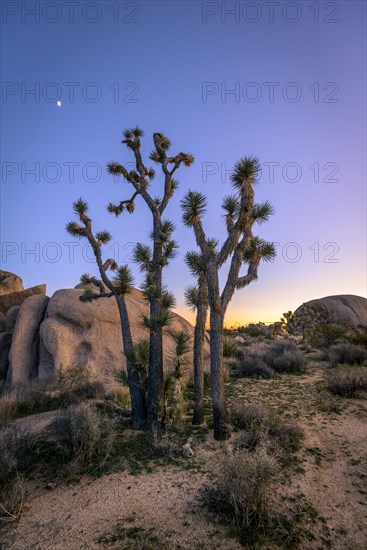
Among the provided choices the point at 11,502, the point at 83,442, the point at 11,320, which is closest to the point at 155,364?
the point at 83,442

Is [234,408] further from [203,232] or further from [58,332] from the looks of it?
[58,332]

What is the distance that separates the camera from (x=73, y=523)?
426 cm

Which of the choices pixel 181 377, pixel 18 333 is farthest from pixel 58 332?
pixel 181 377

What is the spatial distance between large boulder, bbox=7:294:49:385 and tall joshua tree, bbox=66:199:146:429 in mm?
8124

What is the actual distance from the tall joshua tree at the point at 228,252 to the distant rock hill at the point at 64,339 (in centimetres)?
764

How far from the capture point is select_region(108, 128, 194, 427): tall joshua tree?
7.94m

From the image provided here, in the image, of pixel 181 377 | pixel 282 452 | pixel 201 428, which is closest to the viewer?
pixel 282 452

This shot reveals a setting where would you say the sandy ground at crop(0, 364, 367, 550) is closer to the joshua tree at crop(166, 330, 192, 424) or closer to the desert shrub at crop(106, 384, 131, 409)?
the joshua tree at crop(166, 330, 192, 424)

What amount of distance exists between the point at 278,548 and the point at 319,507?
1.25m

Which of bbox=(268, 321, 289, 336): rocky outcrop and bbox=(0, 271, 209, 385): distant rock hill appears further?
bbox=(268, 321, 289, 336): rocky outcrop

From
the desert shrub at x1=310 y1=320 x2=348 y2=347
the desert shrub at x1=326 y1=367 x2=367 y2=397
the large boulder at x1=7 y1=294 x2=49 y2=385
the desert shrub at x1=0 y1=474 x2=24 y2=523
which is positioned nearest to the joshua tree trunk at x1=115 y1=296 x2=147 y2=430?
the desert shrub at x1=0 y1=474 x2=24 y2=523

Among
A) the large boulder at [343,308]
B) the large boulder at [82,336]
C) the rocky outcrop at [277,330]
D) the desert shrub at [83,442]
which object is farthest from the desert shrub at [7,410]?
the large boulder at [343,308]

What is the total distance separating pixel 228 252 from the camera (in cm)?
784

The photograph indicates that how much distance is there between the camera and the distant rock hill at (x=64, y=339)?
1456 centimetres
